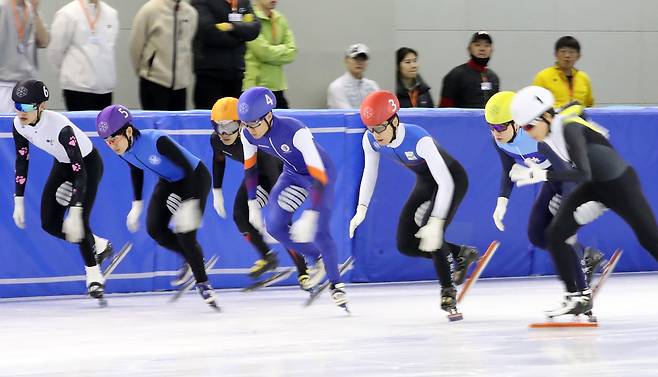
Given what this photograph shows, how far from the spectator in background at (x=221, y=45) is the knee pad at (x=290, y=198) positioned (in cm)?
168

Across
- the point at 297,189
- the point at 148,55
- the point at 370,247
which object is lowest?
the point at 370,247

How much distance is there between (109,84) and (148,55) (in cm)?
37

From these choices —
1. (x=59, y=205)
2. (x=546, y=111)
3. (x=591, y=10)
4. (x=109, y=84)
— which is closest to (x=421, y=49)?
(x=591, y=10)

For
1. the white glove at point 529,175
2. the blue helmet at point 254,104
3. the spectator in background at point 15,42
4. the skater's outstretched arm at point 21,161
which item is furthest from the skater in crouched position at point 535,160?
the spectator in background at point 15,42

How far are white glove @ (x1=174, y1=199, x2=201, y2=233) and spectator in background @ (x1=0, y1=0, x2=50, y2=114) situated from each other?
1.69m

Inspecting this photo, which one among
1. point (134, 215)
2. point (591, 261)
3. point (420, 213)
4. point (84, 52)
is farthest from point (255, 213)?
point (591, 261)

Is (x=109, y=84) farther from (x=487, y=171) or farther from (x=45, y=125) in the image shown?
(x=487, y=171)

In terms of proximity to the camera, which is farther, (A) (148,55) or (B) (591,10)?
(B) (591,10)

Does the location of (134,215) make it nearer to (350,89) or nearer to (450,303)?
(450,303)

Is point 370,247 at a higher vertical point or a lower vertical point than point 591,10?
lower

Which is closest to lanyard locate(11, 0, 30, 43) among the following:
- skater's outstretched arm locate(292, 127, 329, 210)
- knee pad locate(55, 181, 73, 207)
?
knee pad locate(55, 181, 73, 207)

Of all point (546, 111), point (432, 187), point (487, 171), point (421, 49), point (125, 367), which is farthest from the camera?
point (421, 49)

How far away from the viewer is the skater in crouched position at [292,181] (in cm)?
786

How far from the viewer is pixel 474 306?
28.1 ft
